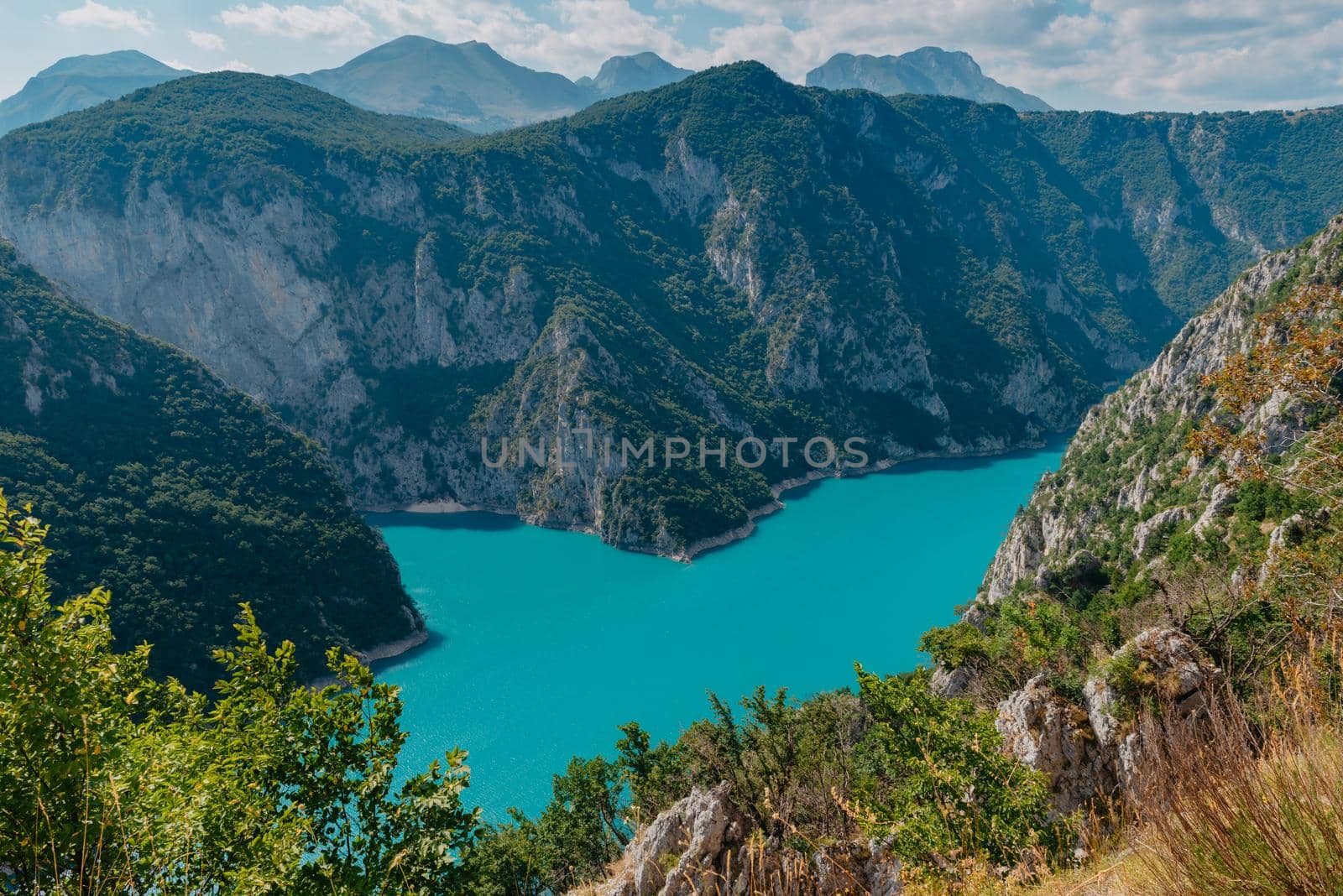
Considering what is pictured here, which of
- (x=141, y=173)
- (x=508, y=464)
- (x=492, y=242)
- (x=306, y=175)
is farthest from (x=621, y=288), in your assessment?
(x=141, y=173)

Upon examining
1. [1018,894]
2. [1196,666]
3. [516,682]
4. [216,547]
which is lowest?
[516,682]

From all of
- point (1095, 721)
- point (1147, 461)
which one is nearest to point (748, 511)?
point (1147, 461)

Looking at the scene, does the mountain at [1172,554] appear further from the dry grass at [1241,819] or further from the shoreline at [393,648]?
the shoreline at [393,648]

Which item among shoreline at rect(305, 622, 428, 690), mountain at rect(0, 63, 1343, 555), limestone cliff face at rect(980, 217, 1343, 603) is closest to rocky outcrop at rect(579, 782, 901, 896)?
limestone cliff face at rect(980, 217, 1343, 603)

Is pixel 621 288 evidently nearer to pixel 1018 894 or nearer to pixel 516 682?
pixel 516 682

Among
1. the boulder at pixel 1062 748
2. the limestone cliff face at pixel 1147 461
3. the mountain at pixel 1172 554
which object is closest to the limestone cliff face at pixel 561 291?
the limestone cliff face at pixel 1147 461

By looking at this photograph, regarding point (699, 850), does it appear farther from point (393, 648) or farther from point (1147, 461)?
point (393, 648)
